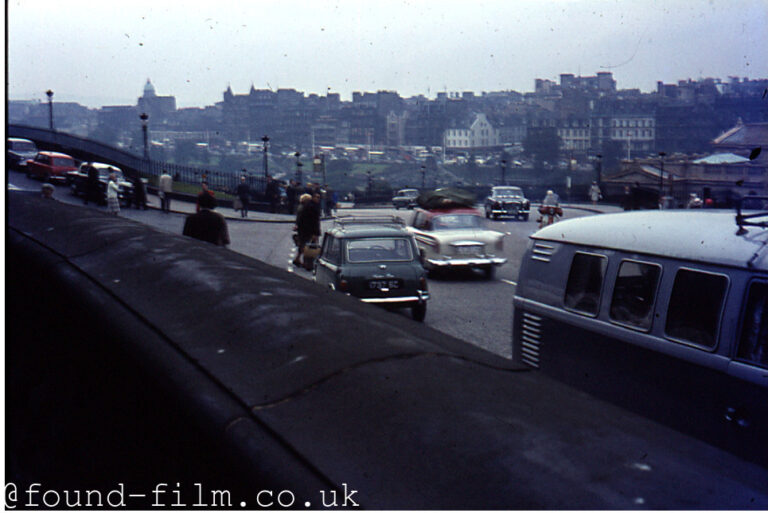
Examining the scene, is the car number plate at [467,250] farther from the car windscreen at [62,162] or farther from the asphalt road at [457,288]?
the car windscreen at [62,162]

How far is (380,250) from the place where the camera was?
14.2 metres

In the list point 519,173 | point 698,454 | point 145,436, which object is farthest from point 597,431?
point 519,173

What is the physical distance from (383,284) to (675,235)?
8.40m

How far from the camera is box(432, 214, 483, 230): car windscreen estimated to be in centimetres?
2102

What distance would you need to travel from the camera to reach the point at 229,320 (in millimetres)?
3205

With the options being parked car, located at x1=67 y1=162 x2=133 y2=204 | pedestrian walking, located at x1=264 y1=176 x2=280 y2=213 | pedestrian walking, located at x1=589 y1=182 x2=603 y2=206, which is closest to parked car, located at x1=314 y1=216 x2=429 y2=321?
pedestrian walking, located at x1=264 y1=176 x2=280 y2=213

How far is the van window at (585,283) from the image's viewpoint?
20.9 ft

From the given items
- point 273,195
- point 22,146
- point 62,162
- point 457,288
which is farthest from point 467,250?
point 22,146

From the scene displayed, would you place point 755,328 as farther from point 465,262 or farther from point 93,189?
point 93,189

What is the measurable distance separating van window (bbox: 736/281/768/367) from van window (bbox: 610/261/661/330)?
0.90 metres

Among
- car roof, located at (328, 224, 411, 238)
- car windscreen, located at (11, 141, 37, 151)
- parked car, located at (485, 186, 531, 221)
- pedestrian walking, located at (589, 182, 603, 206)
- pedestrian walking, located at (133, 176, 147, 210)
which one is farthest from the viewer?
car windscreen, located at (11, 141, 37, 151)

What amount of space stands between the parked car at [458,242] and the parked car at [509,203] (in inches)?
908

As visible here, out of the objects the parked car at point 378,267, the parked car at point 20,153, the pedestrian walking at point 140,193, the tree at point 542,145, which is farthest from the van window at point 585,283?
the tree at point 542,145

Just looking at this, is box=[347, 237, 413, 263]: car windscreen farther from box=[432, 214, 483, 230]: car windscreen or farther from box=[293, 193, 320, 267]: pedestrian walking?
box=[432, 214, 483, 230]: car windscreen
